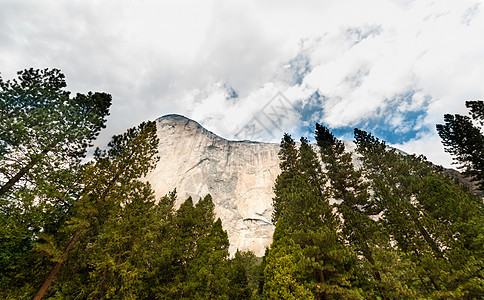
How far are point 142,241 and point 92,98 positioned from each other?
1057 centimetres

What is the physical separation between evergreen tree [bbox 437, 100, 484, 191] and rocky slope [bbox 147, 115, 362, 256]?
38344 millimetres

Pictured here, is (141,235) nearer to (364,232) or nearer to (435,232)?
(364,232)

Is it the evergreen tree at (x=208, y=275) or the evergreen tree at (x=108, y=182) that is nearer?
the evergreen tree at (x=108, y=182)

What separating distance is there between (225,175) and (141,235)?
179 feet

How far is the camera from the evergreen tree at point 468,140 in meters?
17.6

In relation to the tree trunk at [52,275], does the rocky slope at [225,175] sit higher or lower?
higher

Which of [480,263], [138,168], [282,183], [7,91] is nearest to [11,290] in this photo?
[138,168]

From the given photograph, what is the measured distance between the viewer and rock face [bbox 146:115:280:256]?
50594 millimetres

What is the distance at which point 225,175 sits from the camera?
66.1m

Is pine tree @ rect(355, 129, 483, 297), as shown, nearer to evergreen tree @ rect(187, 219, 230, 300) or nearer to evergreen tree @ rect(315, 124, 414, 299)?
evergreen tree @ rect(315, 124, 414, 299)

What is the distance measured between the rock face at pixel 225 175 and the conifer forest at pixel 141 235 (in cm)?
3480

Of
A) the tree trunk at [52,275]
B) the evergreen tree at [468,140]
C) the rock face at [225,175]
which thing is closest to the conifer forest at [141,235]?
the tree trunk at [52,275]

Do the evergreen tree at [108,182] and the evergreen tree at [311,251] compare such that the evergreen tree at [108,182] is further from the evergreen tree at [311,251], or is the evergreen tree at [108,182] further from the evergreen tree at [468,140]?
the evergreen tree at [468,140]

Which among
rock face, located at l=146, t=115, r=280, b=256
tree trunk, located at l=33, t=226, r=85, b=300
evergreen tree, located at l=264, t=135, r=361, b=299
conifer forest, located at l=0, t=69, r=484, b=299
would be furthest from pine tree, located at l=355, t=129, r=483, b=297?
rock face, located at l=146, t=115, r=280, b=256
